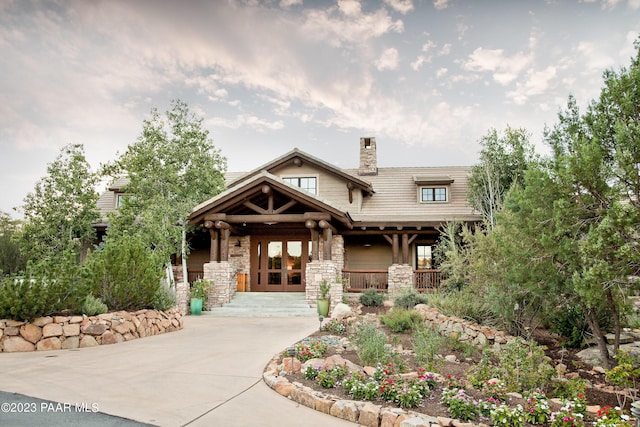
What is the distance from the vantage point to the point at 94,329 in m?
8.06

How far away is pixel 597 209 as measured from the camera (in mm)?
5352

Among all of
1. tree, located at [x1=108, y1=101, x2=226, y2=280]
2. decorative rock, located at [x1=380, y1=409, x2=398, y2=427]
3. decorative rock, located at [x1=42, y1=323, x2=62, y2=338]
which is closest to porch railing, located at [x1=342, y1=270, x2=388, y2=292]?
tree, located at [x1=108, y1=101, x2=226, y2=280]

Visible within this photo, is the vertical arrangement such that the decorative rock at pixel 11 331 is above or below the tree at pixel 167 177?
below

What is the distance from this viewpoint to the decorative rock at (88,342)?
25.8ft

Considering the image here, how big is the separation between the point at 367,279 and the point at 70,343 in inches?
429

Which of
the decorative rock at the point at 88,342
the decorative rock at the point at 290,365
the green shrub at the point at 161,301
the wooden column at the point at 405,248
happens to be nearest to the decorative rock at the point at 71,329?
the decorative rock at the point at 88,342

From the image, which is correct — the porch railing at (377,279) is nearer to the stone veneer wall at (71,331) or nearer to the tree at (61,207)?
the stone veneer wall at (71,331)

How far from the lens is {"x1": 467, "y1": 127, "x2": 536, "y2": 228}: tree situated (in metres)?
16.0

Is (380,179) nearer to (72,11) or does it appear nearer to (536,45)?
(536,45)

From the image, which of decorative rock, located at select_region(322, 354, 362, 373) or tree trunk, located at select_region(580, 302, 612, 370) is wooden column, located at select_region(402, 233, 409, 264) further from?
decorative rock, located at select_region(322, 354, 362, 373)

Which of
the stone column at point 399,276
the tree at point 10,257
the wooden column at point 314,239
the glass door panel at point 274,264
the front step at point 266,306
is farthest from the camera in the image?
the tree at point 10,257

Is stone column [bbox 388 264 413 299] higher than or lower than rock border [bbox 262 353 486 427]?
higher

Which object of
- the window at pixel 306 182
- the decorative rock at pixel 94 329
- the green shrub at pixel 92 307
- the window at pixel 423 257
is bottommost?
the decorative rock at pixel 94 329

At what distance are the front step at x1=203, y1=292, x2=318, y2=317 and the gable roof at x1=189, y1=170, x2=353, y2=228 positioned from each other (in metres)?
3.17
